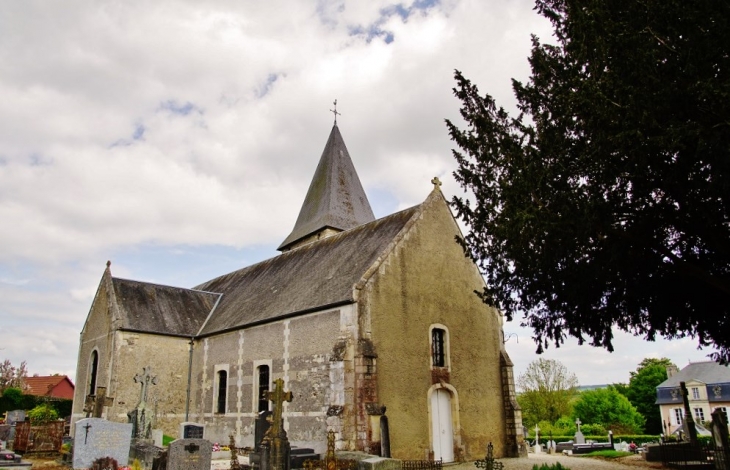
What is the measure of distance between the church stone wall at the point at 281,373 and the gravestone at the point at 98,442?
4.48m

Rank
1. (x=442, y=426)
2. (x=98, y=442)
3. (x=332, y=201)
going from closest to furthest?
(x=98, y=442) < (x=442, y=426) < (x=332, y=201)

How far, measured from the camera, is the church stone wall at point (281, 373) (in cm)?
1513

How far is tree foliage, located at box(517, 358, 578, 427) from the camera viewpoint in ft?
129

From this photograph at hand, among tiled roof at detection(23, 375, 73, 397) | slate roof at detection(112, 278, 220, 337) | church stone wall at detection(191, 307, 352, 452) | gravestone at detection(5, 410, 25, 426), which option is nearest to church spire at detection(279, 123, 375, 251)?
slate roof at detection(112, 278, 220, 337)

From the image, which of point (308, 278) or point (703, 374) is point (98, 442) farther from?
point (703, 374)

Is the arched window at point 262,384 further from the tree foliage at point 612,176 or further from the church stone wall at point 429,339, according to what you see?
the tree foliage at point 612,176

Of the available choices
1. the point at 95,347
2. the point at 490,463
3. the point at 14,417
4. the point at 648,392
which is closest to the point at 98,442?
the point at 14,417

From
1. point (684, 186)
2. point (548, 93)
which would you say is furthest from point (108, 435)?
point (684, 186)

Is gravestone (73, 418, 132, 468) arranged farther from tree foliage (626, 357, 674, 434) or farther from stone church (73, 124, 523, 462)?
tree foliage (626, 357, 674, 434)

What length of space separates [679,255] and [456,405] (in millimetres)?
8382

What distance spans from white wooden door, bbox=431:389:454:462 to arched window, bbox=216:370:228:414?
7684 mm

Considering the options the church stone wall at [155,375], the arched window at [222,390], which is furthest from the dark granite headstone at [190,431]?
the church stone wall at [155,375]

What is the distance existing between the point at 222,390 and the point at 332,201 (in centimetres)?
1031

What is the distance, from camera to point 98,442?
43.5 feet
